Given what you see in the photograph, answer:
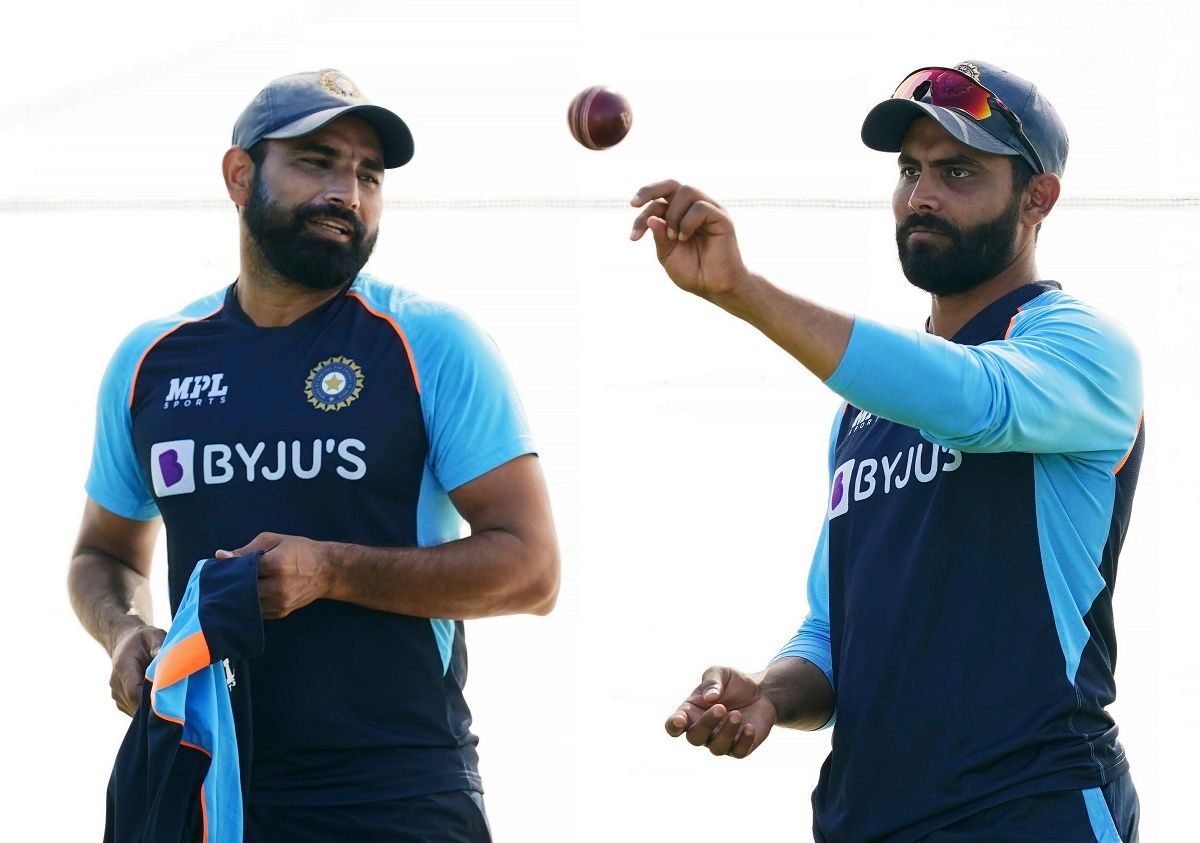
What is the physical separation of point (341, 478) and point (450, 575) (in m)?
0.23

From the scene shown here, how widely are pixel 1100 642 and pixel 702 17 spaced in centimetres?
190

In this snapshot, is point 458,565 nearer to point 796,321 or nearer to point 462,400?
point 462,400

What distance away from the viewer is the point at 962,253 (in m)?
2.14

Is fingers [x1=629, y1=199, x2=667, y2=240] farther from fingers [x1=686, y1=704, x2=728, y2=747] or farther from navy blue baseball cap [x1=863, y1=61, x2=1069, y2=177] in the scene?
fingers [x1=686, y1=704, x2=728, y2=747]

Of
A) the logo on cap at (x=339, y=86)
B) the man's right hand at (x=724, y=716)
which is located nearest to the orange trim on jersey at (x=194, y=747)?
the man's right hand at (x=724, y=716)

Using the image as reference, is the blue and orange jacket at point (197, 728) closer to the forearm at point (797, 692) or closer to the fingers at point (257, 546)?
the fingers at point (257, 546)

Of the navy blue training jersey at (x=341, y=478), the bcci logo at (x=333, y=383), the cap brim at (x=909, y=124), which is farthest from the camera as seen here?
the bcci logo at (x=333, y=383)

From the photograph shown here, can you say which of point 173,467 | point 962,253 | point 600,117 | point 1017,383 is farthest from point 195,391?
point 1017,383

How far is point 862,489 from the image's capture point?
2146 mm

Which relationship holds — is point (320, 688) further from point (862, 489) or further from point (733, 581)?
point (733, 581)

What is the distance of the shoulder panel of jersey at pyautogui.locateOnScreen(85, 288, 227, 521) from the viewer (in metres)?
2.59

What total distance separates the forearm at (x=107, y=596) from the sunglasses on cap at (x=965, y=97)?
4.80ft

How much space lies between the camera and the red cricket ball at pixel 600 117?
7.15 feet

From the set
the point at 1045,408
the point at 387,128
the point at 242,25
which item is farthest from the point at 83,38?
the point at 1045,408
